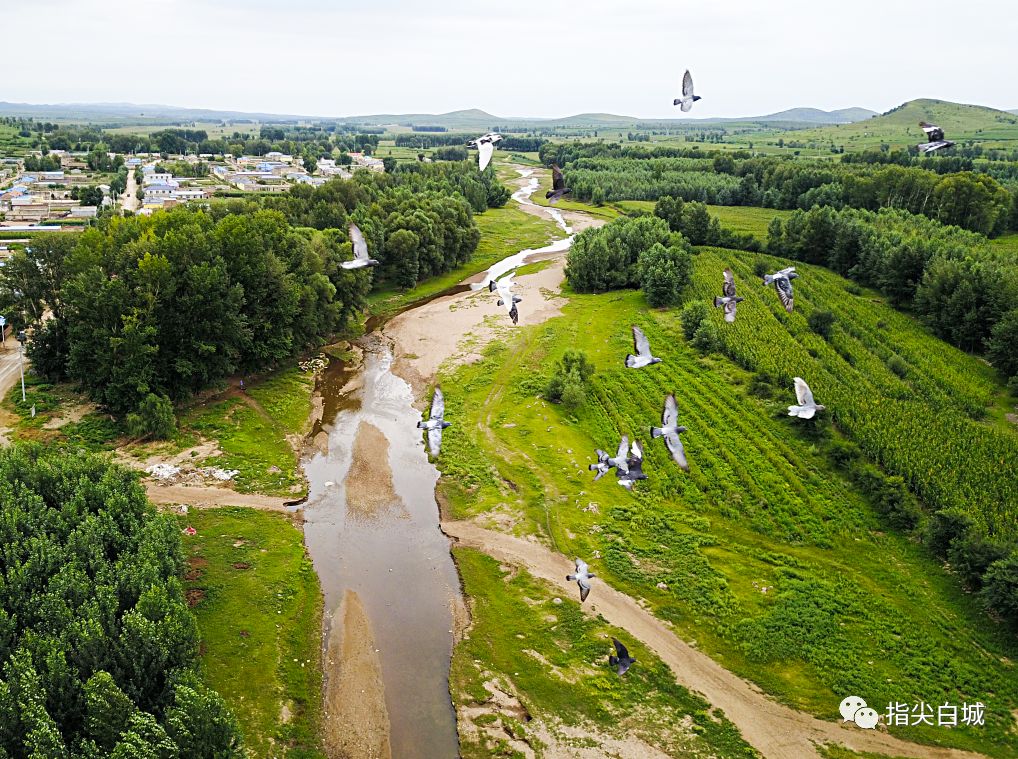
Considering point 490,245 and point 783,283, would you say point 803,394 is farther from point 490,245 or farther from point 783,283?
point 490,245

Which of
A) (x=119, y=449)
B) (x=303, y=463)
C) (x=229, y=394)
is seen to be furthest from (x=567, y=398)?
(x=119, y=449)

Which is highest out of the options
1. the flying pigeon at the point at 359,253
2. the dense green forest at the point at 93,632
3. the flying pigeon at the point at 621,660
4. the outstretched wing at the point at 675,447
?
the flying pigeon at the point at 359,253

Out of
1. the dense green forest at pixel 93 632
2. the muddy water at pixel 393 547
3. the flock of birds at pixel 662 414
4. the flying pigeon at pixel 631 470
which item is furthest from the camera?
the muddy water at pixel 393 547

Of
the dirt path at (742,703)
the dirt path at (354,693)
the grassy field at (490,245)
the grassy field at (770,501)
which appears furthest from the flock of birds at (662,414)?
the grassy field at (490,245)

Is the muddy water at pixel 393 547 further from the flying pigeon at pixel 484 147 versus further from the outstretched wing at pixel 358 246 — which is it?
the flying pigeon at pixel 484 147

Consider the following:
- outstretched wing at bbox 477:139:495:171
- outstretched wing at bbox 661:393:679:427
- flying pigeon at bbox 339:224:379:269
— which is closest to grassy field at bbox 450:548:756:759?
outstretched wing at bbox 661:393:679:427

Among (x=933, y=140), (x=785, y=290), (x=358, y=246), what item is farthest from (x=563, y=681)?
(x=933, y=140)

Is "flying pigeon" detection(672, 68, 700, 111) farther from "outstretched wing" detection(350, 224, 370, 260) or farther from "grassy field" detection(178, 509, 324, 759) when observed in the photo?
"grassy field" detection(178, 509, 324, 759)

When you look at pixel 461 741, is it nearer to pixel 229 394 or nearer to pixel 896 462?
pixel 896 462
